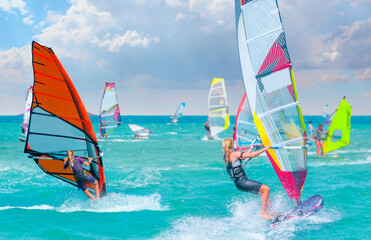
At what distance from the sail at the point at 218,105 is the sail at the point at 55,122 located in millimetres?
16949

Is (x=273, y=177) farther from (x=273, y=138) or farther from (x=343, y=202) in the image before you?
(x=273, y=138)

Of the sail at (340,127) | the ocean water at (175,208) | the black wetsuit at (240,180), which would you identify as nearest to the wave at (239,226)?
the ocean water at (175,208)

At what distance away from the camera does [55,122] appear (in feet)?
24.9

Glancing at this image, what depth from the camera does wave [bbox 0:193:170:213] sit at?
7.93 meters

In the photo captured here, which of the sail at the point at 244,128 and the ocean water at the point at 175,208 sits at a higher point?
the sail at the point at 244,128

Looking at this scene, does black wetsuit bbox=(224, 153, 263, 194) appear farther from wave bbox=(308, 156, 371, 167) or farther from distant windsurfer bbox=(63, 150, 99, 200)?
wave bbox=(308, 156, 371, 167)

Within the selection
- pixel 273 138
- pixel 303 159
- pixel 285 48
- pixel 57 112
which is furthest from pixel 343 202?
pixel 57 112

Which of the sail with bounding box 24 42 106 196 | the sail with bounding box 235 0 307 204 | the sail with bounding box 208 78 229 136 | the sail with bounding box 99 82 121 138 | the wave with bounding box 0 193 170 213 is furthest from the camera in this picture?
the sail with bounding box 99 82 121 138

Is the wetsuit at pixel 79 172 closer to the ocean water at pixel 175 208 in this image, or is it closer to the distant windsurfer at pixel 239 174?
the ocean water at pixel 175 208

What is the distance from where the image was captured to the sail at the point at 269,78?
19.4 feet

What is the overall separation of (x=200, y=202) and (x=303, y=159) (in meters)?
2.95

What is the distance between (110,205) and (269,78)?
14.5 feet

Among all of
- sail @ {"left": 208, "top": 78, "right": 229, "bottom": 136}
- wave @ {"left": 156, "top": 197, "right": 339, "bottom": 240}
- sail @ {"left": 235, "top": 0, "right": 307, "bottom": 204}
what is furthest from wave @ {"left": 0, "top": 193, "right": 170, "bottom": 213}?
sail @ {"left": 208, "top": 78, "right": 229, "bottom": 136}

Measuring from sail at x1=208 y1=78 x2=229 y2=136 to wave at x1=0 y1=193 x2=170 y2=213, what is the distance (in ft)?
53.5
